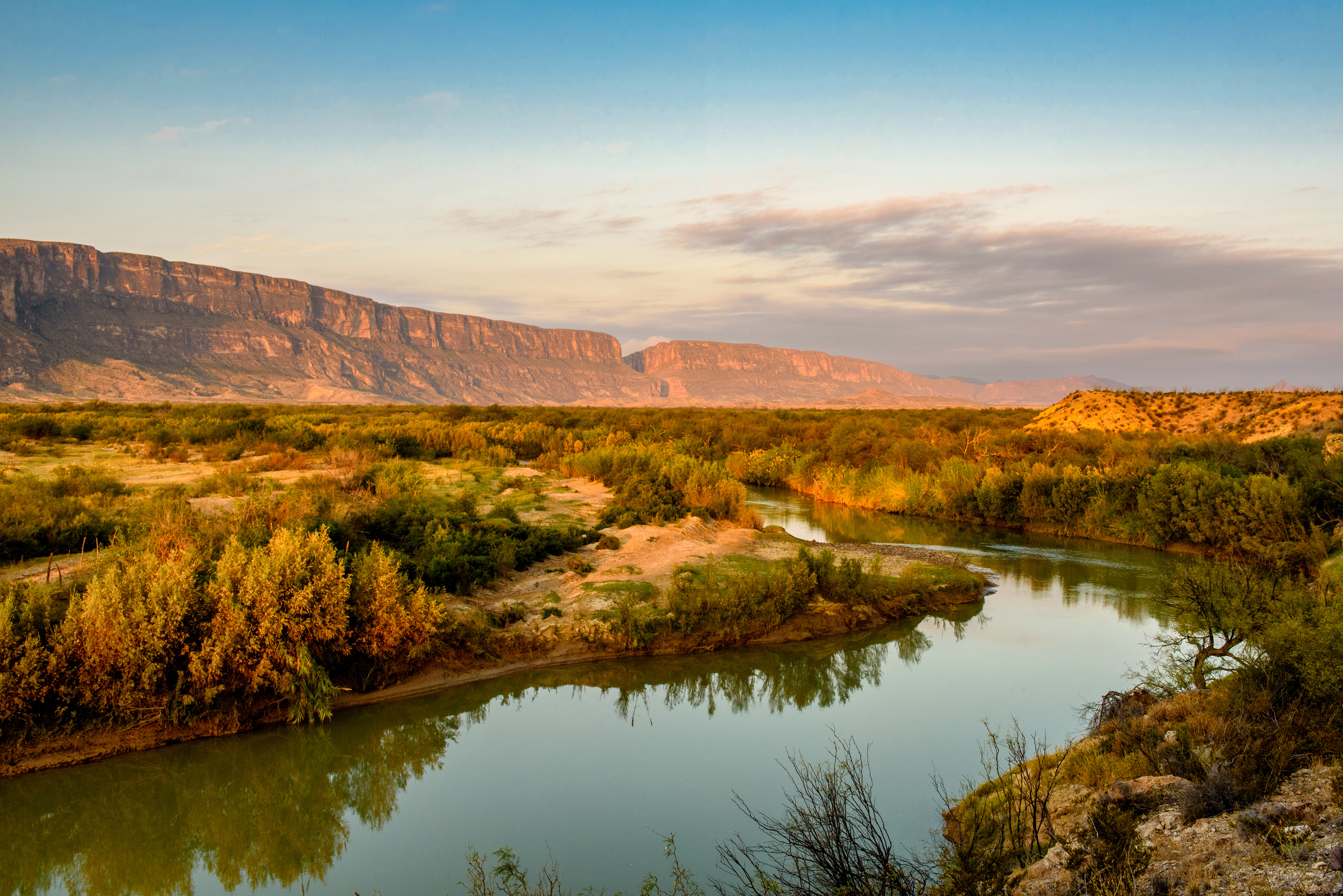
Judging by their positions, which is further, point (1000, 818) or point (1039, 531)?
point (1039, 531)

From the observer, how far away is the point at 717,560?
572 inches

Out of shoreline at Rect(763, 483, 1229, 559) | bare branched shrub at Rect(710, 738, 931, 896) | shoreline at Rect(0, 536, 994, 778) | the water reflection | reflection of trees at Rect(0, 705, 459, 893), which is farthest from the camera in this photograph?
shoreline at Rect(763, 483, 1229, 559)

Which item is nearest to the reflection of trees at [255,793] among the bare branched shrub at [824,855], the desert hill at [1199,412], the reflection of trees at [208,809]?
the reflection of trees at [208,809]

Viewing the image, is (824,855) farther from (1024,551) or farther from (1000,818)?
(1024,551)

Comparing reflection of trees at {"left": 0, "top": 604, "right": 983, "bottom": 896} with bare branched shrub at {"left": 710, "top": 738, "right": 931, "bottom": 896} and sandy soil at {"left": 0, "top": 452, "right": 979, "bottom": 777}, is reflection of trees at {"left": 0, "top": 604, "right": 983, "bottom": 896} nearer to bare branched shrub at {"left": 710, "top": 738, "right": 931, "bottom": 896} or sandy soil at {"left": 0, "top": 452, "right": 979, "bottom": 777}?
sandy soil at {"left": 0, "top": 452, "right": 979, "bottom": 777}

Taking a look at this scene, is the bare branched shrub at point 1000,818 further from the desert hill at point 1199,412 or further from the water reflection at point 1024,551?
the desert hill at point 1199,412

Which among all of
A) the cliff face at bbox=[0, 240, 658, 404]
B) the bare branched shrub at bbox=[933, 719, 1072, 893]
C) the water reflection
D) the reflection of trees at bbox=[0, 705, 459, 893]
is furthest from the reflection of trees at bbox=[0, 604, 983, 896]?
the cliff face at bbox=[0, 240, 658, 404]

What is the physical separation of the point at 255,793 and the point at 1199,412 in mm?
42419

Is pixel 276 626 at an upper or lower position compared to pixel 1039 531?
upper

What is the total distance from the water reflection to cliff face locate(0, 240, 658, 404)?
117 m

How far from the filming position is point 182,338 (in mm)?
144250

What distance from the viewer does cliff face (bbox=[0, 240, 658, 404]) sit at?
11475cm

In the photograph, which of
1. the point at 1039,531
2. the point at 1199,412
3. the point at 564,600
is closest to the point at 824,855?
the point at 564,600

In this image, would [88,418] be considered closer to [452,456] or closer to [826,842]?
[452,456]
